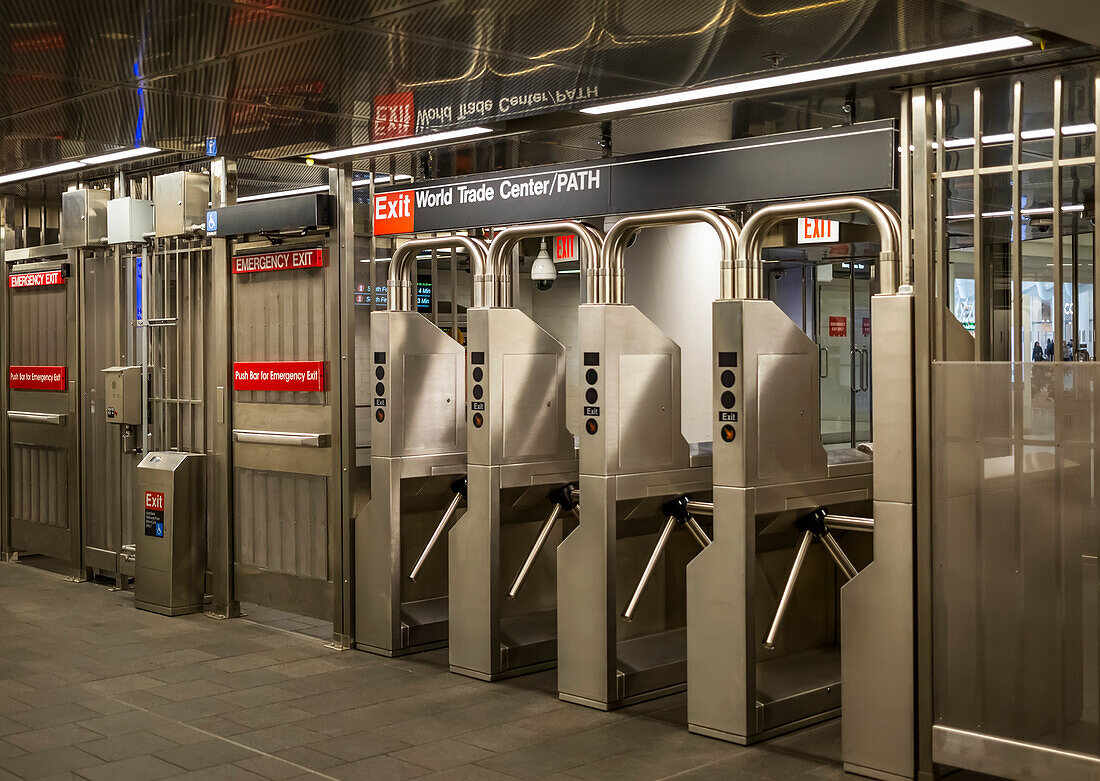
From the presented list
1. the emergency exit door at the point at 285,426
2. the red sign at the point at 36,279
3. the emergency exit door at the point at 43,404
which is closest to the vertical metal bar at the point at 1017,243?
the emergency exit door at the point at 285,426

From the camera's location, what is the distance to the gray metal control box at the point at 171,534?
269 inches

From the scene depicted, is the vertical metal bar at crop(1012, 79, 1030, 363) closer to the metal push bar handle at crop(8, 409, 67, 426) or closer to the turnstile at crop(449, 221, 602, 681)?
the turnstile at crop(449, 221, 602, 681)

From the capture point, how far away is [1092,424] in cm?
366

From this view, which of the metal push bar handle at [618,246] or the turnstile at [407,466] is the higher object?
the metal push bar handle at [618,246]

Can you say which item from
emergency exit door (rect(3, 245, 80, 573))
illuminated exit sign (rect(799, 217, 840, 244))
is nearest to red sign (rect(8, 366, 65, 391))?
emergency exit door (rect(3, 245, 80, 573))

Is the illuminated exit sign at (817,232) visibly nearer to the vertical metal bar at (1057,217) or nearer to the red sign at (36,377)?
the vertical metal bar at (1057,217)

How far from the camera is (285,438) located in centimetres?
645

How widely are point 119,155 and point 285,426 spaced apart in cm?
198

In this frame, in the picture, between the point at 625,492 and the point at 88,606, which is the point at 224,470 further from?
the point at 625,492

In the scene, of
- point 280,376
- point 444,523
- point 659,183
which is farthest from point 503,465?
point 280,376

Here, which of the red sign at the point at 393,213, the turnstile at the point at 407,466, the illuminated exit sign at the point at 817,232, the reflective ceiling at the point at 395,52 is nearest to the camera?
the reflective ceiling at the point at 395,52

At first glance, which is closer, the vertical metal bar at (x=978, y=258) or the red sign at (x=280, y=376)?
the vertical metal bar at (x=978, y=258)

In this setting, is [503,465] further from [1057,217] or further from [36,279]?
[36,279]

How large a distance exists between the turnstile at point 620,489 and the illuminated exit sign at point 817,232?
1688mm
